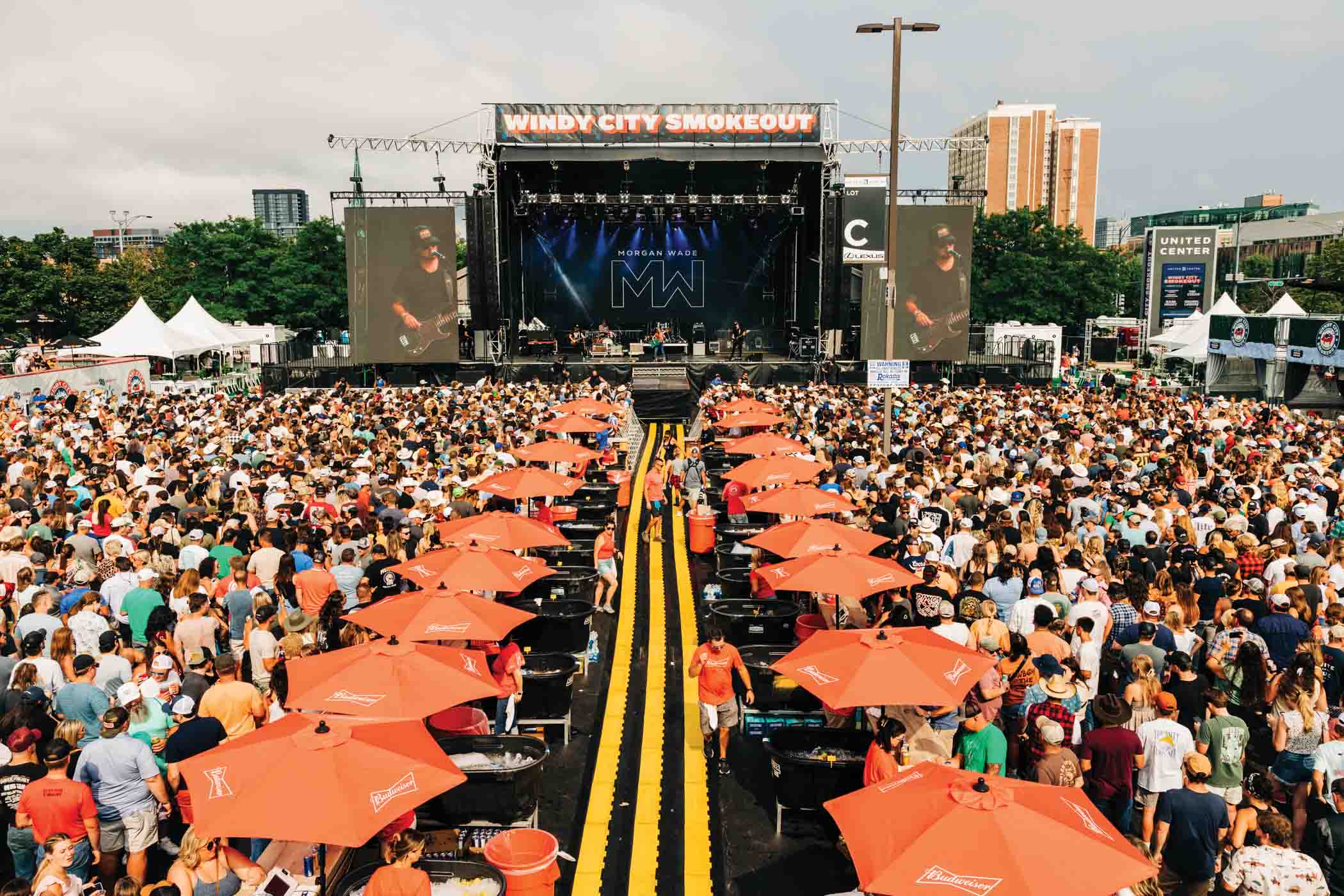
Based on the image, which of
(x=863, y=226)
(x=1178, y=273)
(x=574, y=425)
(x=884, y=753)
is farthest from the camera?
(x=1178, y=273)

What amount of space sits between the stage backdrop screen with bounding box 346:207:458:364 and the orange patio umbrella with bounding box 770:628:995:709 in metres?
29.3

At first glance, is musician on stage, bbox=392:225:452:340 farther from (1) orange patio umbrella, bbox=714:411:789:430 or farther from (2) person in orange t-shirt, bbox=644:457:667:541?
(2) person in orange t-shirt, bbox=644:457:667:541

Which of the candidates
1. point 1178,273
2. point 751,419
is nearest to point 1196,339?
point 1178,273

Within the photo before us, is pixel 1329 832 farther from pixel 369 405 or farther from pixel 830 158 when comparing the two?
pixel 830 158

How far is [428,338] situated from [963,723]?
30.9m

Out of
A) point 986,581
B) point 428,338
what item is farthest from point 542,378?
point 986,581

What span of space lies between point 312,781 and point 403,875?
0.73 meters

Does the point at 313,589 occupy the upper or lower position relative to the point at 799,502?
lower

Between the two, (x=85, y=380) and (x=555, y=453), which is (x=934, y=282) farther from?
(x=85, y=380)

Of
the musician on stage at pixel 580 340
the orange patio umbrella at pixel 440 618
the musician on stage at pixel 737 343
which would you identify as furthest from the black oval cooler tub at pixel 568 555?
the musician on stage at pixel 580 340

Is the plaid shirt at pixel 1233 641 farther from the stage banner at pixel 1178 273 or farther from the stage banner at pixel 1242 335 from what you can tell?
the stage banner at pixel 1178 273

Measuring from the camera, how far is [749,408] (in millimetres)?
21844

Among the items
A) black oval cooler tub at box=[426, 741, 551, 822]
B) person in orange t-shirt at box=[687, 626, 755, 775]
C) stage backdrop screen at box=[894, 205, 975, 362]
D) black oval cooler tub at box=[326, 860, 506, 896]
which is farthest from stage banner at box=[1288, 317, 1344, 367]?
black oval cooler tub at box=[326, 860, 506, 896]

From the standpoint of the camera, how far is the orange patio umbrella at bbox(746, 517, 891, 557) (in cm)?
1062
